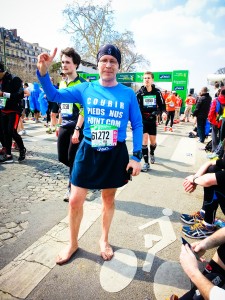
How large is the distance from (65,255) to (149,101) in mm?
3963

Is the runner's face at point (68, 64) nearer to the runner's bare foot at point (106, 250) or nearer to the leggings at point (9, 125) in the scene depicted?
the runner's bare foot at point (106, 250)

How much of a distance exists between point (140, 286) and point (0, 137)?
4.91 metres

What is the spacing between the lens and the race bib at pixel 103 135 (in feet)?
6.53

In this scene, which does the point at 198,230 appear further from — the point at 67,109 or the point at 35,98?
the point at 35,98

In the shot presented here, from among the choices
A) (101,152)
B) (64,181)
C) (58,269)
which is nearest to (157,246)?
(58,269)

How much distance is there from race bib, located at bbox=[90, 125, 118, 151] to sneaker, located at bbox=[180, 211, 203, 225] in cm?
176

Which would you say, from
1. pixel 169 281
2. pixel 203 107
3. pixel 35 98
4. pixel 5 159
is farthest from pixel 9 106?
→ pixel 35 98

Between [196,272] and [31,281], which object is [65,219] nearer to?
[31,281]

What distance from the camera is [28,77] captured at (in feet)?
162

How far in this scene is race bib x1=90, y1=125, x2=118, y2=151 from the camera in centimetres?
199

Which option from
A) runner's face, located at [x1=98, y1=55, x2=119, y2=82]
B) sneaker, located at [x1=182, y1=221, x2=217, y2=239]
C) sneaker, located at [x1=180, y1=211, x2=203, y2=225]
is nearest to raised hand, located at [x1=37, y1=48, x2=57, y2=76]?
runner's face, located at [x1=98, y1=55, x2=119, y2=82]

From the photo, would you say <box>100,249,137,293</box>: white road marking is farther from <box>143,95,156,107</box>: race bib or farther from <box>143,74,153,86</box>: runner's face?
<box>143,74,153,86</box>: runner's face

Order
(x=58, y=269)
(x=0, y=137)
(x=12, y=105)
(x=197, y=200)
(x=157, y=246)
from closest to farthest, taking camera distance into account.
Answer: (x=58, y=269) → (x=157, y=246) → (x=197, y=200) → (x=12, y=105) → (x=0, y=137)

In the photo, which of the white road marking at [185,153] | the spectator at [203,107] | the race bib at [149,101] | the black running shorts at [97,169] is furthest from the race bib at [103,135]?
the spectator at [203,107]
